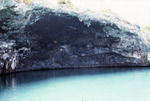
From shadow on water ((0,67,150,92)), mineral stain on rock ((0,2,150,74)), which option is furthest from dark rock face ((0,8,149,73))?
shadow on water ((0,67,150,92))

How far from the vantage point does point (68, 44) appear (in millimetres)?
16703

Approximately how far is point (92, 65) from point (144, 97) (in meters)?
11.1

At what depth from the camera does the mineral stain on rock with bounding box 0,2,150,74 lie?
1324 cm

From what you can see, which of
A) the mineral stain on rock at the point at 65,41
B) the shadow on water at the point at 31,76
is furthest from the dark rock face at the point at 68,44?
the shadow on water at the point at 31,76

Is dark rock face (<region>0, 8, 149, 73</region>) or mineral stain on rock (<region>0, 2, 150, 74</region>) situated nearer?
mineral stain on rock (<region>0, 2, 150, 74</region>)

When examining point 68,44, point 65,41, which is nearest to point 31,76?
point 65,41

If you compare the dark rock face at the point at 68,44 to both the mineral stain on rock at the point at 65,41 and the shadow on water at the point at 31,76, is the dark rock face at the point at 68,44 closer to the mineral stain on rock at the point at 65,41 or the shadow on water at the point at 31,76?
the mineral stain on rock at the point at 65,41

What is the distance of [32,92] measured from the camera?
8.61 m

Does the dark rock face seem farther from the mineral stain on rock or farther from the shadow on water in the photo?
the shadow on water

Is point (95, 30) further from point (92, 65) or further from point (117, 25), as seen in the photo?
point (92, 65)

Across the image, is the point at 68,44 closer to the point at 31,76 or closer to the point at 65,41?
the point at 65,41

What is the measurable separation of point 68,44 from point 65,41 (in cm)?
45

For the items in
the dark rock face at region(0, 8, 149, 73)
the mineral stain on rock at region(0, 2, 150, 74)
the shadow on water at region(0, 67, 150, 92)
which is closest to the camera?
the shadow on water at region(0, 67, 150, 92)

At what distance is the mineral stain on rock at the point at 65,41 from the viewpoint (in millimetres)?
13242
